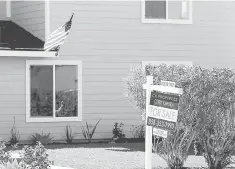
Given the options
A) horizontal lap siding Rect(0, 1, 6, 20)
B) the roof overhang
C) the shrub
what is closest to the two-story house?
the roof overhang

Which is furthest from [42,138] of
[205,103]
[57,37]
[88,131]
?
[205,103]

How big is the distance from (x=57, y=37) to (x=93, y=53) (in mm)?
2028

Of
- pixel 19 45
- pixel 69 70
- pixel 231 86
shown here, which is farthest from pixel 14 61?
pixel 231 86

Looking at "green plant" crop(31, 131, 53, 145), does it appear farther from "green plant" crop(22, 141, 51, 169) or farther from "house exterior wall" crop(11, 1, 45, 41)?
"green plant" crop(22, 141, 51, 169)

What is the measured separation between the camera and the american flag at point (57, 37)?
15.7 metres

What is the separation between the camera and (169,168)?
12.2 m

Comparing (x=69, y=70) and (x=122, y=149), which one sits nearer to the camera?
(x=122, y=149)

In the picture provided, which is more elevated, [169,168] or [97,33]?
[97,33]

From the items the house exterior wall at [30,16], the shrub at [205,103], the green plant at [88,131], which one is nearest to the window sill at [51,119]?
the green plant at [88,131]

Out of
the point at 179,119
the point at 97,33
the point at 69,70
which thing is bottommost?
the point at 179,119

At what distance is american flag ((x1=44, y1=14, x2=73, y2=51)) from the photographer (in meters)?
15.7

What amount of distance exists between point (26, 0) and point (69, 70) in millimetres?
2836

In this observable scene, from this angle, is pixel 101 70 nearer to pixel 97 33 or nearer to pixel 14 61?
pixel 97 33

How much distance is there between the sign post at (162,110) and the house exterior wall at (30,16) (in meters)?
8.65
